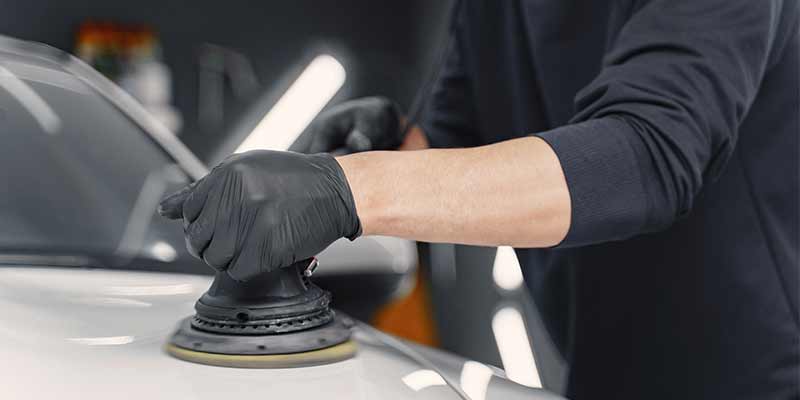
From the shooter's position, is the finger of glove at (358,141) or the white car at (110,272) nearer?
the white car at (110,272)

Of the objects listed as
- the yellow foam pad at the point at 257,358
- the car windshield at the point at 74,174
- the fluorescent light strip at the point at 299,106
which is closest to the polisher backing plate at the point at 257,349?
the yellow foam pad at the point at 257,358

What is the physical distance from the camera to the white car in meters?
0.79

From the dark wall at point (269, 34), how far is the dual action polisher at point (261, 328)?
4171mm

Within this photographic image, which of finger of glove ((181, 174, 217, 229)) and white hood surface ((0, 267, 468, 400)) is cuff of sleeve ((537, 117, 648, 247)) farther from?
finger of glove ((181, 174, 217, 229))

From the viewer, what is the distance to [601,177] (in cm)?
97

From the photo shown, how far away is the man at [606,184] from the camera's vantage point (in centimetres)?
86

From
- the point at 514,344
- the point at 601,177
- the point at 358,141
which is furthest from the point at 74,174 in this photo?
the point at 514,344

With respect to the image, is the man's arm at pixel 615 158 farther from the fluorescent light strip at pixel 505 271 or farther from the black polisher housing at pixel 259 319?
the fluorescent light strip at pixel 505 271

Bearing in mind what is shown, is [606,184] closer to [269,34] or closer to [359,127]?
[359,127]

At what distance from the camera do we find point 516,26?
1.53 m

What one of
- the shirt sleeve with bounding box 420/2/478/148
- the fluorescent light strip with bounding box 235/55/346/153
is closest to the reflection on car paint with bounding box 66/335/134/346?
the shirt sleeve with bounding box 420/2/478/148

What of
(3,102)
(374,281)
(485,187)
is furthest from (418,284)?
(485,187)

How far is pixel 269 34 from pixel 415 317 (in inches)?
108

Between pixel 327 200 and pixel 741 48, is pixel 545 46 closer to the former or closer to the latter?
pixel 741 48
